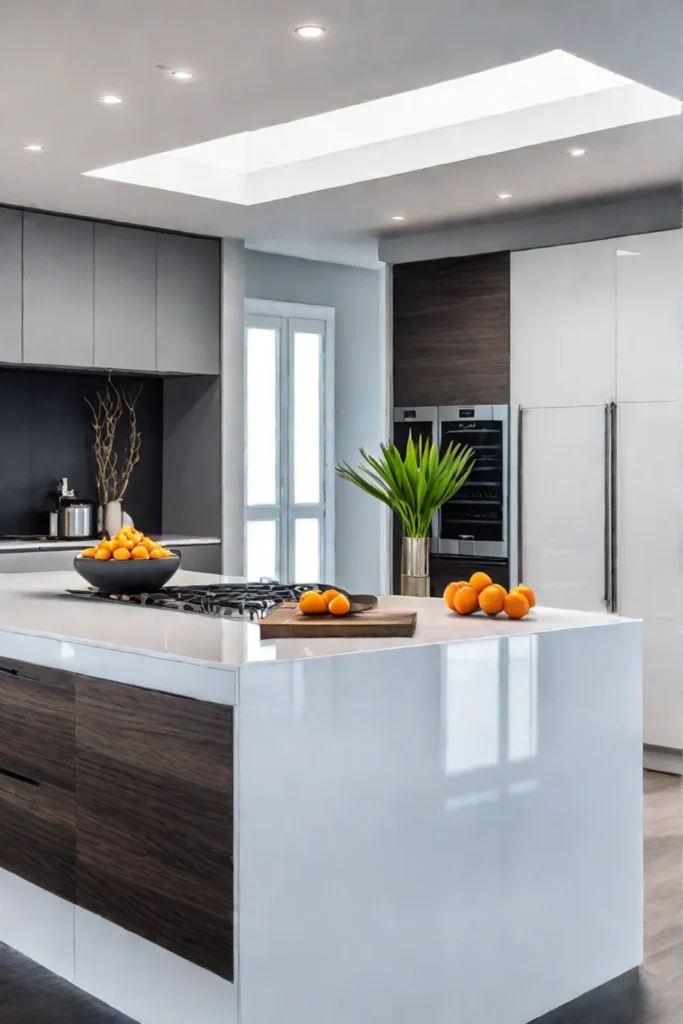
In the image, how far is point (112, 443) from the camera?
673 centimetres

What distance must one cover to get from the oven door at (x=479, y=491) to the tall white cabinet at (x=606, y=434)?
0.37 feet

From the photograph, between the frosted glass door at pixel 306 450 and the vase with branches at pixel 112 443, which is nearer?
the vase with branches at pixel 112 443

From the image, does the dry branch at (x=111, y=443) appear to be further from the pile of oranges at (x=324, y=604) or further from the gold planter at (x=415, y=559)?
the pile of oranges at (x=324, y=604)

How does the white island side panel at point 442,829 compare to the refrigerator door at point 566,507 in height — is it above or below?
below

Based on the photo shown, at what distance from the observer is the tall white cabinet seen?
5469 mm

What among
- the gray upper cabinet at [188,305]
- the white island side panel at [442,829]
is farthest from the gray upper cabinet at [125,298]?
the white island side panel at [442,829]

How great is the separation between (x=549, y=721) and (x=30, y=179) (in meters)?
3.57

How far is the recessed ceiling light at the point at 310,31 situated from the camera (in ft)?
11.5

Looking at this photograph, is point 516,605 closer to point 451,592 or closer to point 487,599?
point 487,599

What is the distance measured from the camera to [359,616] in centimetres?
288

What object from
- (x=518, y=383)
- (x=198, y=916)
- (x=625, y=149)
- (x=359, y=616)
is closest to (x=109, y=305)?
(x=518, y=383)

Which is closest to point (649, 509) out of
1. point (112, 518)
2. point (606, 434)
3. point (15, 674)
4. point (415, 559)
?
point (606, 434)

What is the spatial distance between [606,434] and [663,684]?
3.88 ft

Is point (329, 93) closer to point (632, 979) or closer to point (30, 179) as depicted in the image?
point (30, 179)
